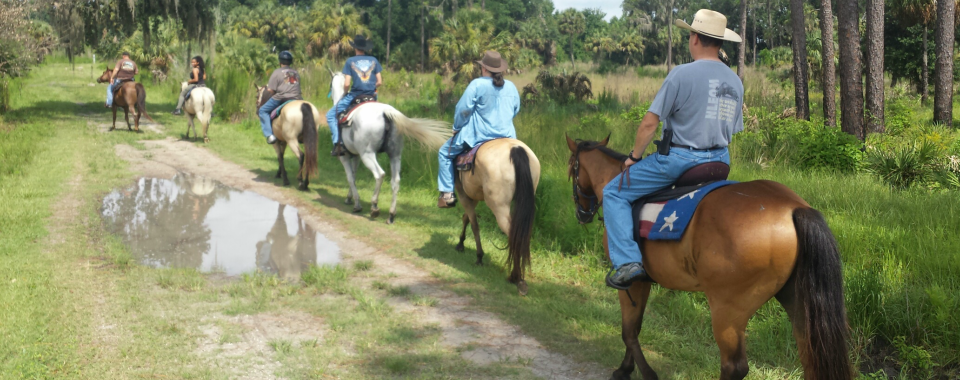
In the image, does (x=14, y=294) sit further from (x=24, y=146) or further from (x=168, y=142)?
(x=168, y=142)

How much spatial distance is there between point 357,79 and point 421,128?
1235 millimetres

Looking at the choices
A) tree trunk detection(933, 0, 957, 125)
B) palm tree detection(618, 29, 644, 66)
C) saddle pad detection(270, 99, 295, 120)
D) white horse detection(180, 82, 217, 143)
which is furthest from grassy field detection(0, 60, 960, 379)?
palm tree detection(618, 29, 644, 66)

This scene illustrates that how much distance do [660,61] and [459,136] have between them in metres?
75.3

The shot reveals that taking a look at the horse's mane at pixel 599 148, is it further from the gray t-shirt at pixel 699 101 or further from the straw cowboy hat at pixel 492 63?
the straw cowboy hat at pixel 492 63

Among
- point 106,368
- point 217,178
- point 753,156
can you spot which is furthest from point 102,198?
point 753,156

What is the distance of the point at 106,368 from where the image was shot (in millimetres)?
4324

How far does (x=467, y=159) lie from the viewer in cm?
689

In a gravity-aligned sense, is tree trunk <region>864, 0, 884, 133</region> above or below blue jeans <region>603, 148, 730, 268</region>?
above

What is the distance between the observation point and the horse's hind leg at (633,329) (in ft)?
14.0

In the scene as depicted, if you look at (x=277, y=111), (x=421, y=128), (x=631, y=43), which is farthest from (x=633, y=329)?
(x=631, y=43)

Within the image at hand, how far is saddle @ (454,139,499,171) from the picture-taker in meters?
6.82

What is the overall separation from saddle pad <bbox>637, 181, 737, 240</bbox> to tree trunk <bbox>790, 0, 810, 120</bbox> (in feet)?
38.3

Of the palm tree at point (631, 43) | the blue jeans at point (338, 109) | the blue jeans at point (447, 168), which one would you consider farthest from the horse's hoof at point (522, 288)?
the palm tree at point (631, 43)

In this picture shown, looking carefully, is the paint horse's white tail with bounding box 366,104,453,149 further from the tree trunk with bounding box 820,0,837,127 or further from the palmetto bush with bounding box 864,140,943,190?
the tree trunk with bounding box 820,0,837,127
